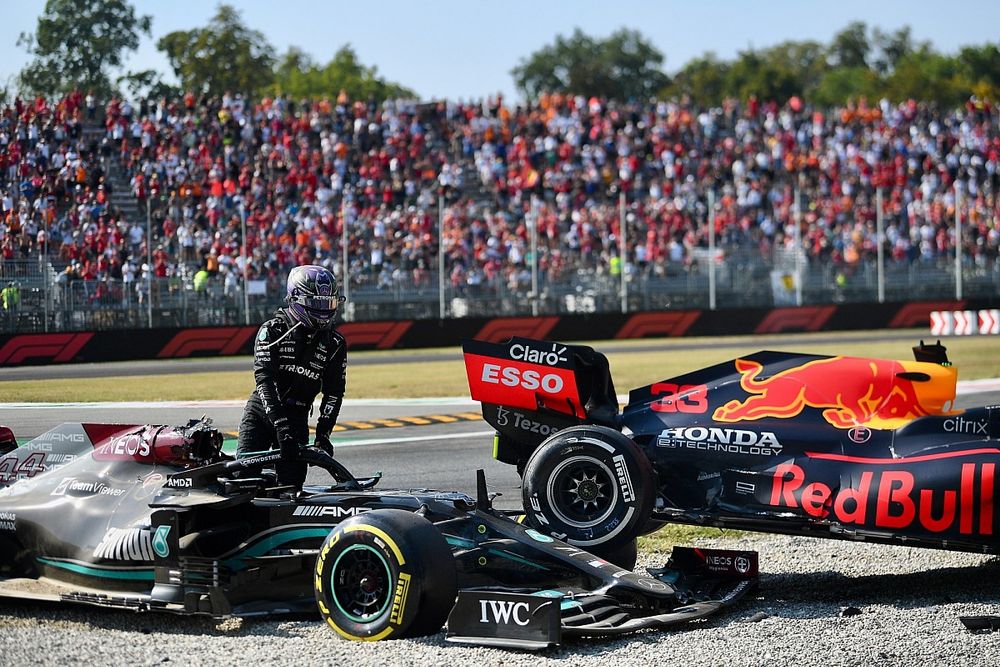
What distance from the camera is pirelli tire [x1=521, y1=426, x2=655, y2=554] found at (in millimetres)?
6902

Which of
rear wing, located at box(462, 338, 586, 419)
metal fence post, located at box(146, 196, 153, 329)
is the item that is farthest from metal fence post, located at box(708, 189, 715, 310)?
rear wing, located at box(462, 338, 586, 419)

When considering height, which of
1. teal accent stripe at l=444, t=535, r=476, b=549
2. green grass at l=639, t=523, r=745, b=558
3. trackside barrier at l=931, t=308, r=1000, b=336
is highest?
trackside barrier at l=931, t=308, r=1000, b=336

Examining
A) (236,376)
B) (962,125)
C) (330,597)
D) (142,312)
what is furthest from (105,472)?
(962,125)

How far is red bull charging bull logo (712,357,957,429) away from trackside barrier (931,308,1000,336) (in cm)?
1823

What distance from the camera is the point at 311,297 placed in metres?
7.20

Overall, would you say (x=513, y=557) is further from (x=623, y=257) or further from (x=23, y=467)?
(x=623, y=257)

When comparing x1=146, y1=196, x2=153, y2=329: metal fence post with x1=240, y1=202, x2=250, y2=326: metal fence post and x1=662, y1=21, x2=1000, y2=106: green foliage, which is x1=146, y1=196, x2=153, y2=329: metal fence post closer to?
x1=240, y1=202, x2=250, y2=326: metal fence post

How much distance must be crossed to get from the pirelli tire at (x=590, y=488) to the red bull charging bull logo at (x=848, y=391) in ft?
2.56

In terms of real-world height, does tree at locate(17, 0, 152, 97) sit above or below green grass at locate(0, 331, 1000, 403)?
above

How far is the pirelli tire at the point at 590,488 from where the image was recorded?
6.90 metres

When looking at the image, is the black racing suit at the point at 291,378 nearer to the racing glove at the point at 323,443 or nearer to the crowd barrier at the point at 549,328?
the racing glove at the point at 323,443

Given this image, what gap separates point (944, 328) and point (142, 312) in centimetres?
1673

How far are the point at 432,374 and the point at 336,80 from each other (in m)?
66.0

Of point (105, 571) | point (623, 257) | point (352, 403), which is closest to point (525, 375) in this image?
point (105, 571)
